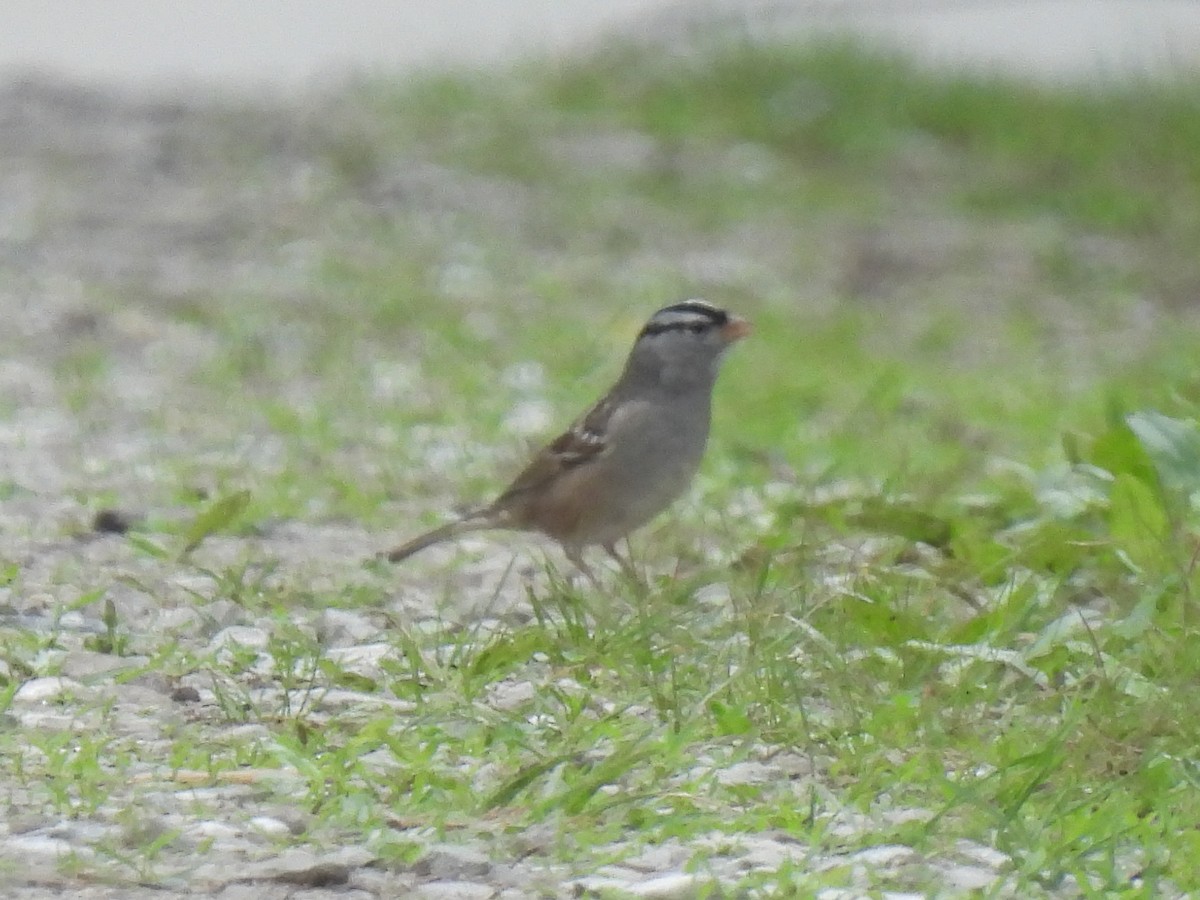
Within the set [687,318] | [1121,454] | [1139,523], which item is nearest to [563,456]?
[687,318]

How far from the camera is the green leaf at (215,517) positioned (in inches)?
251

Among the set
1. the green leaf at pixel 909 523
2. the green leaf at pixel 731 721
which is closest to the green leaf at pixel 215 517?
the green leaf at pixel 909 523

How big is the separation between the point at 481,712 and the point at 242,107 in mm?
9631

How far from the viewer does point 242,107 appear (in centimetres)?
1375

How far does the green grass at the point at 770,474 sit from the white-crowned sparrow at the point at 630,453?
0.22m

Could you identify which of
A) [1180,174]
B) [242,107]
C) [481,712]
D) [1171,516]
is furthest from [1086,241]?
[481,712]

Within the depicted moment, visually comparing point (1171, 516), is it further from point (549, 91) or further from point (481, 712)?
point (549, 91)

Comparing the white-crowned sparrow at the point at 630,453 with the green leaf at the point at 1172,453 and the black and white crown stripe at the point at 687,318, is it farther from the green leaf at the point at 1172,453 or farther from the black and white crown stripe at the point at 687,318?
the green leaf at the point at 1172,453

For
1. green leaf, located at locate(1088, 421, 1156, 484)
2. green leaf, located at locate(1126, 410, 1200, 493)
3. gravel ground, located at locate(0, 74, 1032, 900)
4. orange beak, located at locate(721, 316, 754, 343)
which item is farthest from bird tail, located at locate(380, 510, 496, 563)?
green leaf, located at locate(1126, 410, 1200, 493)

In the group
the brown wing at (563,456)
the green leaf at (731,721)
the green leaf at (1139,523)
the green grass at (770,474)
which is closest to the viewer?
the green grass at (770,474)

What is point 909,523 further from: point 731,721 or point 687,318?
point 731,721

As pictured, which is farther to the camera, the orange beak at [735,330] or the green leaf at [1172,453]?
the orange beak at [735,330]

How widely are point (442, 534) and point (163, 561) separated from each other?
79 centimetres

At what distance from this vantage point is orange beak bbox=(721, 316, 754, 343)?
6.90 metres
